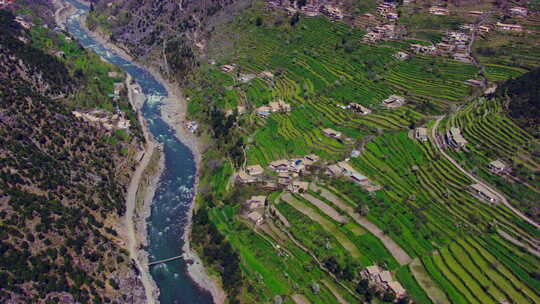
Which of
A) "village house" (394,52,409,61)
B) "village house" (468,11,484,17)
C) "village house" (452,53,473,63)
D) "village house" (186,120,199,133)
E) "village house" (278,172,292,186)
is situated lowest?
"village house" (186,120,199,133)

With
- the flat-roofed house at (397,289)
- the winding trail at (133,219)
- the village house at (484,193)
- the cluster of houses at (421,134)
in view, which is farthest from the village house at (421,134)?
the winding trail at (133,219)

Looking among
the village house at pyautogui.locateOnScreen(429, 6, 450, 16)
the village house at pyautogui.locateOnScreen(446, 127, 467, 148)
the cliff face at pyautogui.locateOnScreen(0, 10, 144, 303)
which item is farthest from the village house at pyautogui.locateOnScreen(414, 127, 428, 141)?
the cliff face at pyautogui.locateOnScreen(0, 10, 144, 303)

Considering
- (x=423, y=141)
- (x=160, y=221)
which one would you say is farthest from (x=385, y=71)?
(x=160, y=221)

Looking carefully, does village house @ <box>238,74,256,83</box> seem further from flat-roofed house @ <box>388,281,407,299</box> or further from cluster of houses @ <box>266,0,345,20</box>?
flat-roofed house @ <box>388,281,407,299</box>

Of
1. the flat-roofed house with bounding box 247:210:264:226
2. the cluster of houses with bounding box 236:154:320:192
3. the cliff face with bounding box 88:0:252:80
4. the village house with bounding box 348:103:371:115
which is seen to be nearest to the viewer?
the flat-roofed house with bounding box 247:210:264:226

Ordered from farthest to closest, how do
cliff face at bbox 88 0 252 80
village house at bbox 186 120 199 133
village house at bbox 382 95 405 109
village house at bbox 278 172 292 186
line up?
cliff face at bbox 88 0 252 80, village house at bbox 186 120 199 133, village house at bbox 382 95 405 109, village house at bbox 278 172 292 186

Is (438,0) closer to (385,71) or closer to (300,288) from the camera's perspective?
(385,71)

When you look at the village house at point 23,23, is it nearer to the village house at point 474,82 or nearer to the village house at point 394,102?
the village house at point 394,102

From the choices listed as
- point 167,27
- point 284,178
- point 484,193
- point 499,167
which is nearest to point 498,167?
point 499,167
